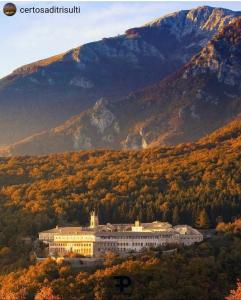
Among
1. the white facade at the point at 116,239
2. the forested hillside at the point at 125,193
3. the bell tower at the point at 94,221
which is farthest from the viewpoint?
the forested hillside at the point at 125,193

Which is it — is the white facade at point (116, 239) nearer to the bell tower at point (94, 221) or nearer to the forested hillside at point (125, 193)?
the forested hillside at point (125, 193)

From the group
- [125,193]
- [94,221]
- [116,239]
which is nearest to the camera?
[116,239]

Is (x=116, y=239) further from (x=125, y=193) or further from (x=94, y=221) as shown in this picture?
(x=125, y=193)

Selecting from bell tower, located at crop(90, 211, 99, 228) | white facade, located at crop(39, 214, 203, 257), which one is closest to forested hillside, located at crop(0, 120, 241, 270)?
white facade, located at crop(39, 214, 203, 257)

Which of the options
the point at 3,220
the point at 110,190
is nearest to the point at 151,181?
the point at 110,190

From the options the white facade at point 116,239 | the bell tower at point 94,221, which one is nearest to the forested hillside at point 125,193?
the white facade at point 116,239

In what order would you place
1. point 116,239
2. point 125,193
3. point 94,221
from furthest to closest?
point 125,193, point 94,221, point 116,239

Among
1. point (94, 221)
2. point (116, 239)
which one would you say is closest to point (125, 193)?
point (94, 221)

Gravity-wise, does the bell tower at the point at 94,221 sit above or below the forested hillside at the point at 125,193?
below

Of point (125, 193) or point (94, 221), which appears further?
point (125, 193)

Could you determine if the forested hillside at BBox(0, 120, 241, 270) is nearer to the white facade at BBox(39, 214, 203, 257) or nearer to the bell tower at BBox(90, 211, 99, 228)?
the white facade at BBox(39, 214, 203, 257)
